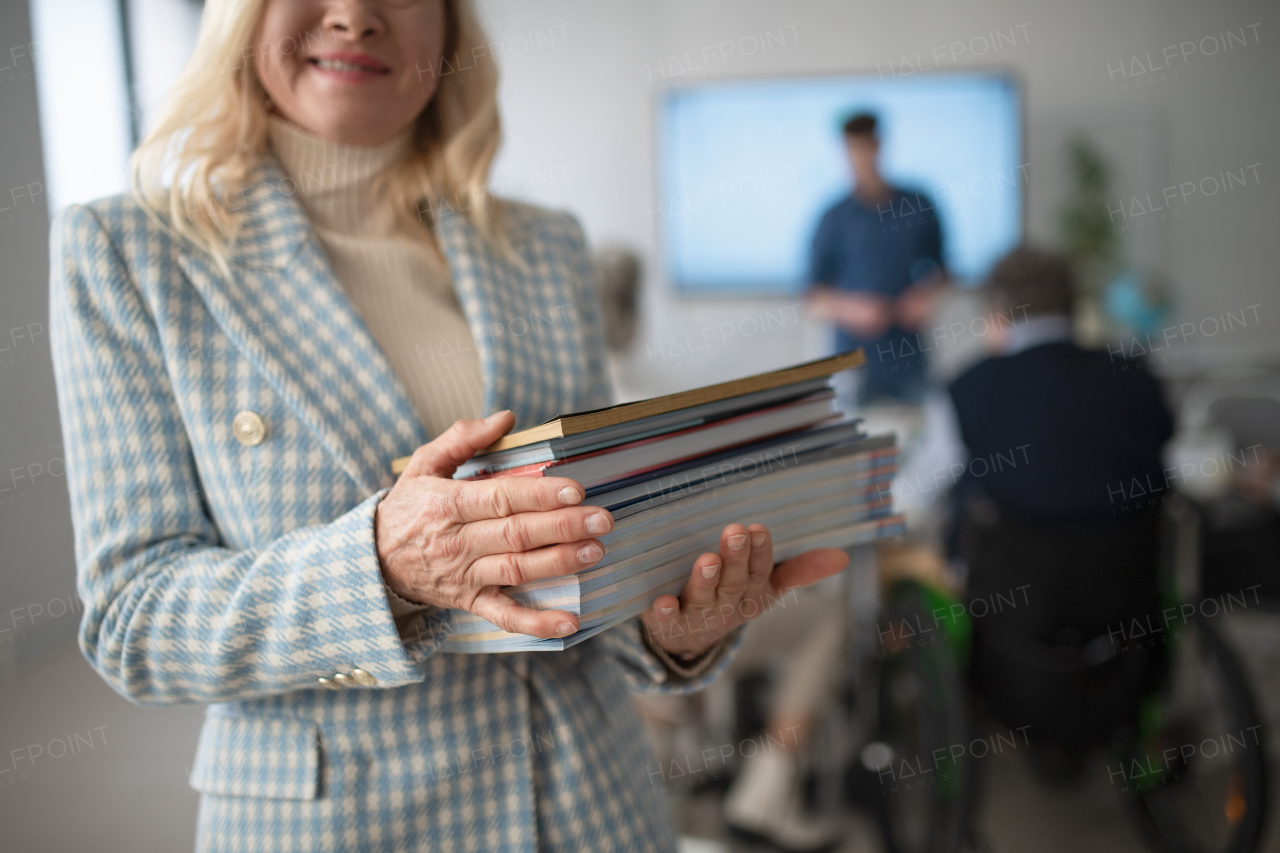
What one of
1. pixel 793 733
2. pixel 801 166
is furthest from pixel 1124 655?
pixel 801 166

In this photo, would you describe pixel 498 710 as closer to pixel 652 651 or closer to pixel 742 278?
pixel 652 651

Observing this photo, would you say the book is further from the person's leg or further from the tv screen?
the tv screen

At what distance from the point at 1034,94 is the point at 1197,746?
3165 mm

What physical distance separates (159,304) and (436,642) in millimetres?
328

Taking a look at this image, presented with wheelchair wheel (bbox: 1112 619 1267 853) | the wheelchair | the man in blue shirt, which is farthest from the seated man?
the man in blue shirt

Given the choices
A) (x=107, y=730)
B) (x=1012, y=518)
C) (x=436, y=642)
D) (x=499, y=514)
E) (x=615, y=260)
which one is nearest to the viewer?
(x=499, y=514)

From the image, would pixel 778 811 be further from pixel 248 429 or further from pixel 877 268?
pixel 877 268

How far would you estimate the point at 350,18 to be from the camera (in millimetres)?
711

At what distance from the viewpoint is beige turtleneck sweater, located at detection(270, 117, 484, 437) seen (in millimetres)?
777

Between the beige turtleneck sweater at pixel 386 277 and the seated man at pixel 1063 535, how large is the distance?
5.51 feet

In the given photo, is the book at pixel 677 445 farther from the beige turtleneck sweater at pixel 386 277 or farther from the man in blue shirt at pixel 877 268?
the man in blue shirt at pixel 877 268

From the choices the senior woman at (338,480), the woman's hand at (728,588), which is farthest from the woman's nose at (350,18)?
the woman's hand at (728,588)

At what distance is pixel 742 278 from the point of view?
4402 millimetres

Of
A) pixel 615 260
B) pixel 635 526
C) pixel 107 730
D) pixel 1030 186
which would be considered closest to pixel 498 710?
pixel 635 526
